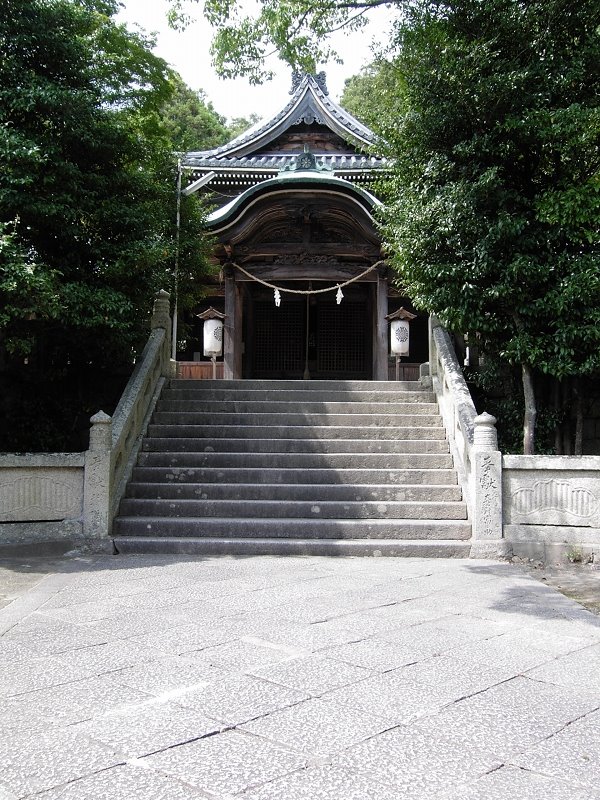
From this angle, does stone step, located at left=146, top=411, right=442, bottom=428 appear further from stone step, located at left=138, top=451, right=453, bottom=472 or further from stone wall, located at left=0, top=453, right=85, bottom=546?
stone wall, located at left=0, top=453, right=85, bottom=546

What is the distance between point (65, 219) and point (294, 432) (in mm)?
3879

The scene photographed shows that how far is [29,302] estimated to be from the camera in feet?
21.8

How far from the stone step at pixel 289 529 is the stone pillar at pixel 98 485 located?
0.23m

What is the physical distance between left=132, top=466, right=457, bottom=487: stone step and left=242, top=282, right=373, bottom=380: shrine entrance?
869 centimetres

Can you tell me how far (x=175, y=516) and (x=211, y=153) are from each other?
1346cm

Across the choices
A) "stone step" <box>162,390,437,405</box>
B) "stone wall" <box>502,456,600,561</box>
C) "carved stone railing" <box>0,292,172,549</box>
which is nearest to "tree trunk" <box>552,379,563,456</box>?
"stone step" <box>162,390,437,405</box>

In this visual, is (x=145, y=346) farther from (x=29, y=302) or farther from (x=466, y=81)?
(x=466, y=81)

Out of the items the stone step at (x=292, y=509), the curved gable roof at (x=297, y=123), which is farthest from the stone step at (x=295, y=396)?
the curved gable roof at (x=297, y=123)

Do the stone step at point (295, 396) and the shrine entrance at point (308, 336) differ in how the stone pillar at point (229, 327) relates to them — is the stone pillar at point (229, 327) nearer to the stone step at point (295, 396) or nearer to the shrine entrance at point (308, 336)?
the shrine entrance at point (308, 336)

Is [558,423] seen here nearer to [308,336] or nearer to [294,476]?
[294,476]

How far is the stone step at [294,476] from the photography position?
789 centimetres

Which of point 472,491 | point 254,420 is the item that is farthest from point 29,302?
point 472,491

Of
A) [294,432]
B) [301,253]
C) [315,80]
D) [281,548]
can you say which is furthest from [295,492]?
[315,80]

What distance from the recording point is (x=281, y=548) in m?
6.74
